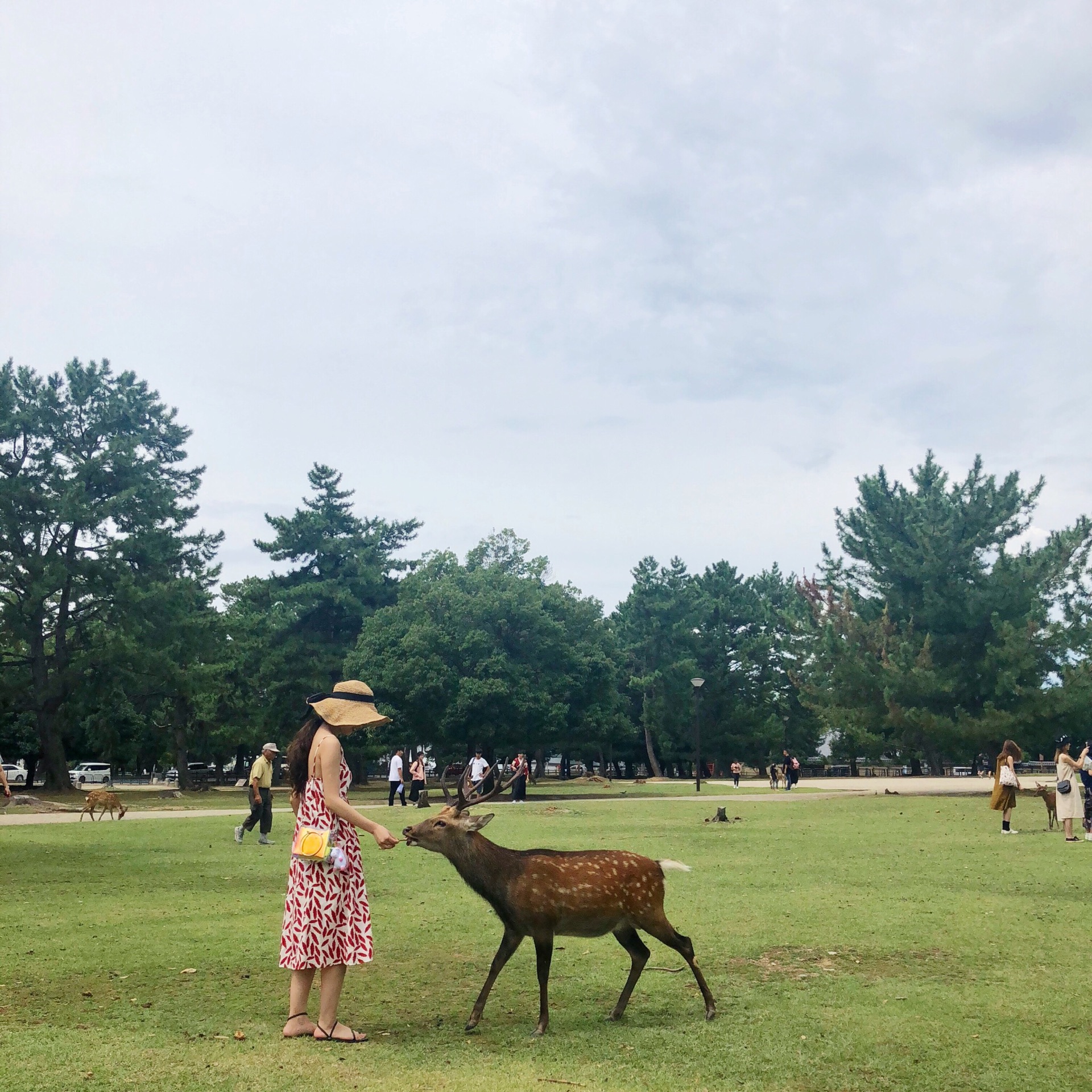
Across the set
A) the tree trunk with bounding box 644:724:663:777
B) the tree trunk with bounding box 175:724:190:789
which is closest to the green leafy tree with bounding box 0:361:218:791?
the tree trunk with bounding box 175:724:190:789

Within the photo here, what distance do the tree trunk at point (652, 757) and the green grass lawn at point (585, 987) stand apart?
195ft

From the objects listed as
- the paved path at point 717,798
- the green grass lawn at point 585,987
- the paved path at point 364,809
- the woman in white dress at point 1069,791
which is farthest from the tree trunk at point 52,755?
the woman in white dress at point 1069,791

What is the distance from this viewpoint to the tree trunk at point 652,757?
7350 cm

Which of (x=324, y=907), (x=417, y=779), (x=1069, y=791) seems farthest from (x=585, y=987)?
(x=417, y=779)

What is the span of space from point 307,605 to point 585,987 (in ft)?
163

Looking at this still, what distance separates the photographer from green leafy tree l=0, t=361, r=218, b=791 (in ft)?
131

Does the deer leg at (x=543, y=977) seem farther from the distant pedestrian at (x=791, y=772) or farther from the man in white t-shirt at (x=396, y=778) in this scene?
the distant pedestrian at (x=791, y=772)

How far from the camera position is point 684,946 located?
6625mm

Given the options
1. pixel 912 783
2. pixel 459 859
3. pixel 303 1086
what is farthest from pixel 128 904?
pixel 912 783

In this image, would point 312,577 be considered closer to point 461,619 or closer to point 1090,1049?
point 461,619

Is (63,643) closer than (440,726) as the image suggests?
Yes

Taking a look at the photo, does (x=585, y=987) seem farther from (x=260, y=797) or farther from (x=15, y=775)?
(x=15, y=775)

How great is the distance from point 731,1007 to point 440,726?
3950 centimetres

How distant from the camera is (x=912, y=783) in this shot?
1802 inches
